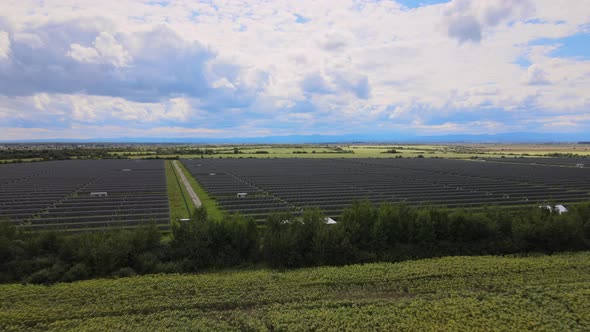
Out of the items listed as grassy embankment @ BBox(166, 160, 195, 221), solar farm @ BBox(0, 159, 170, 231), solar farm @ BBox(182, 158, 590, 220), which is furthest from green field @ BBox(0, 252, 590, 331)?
solar farm @ BBox(182, 158, 590, 220)

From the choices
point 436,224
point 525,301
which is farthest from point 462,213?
point 525,301

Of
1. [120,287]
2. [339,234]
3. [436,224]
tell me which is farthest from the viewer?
[436,224]

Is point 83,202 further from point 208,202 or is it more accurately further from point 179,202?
point 208,202

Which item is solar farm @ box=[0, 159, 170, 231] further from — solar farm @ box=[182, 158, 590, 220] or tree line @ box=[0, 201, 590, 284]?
solar farm @ box=[182, 158, 590, 220]

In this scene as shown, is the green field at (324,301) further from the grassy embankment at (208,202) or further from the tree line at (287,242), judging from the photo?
the grassy embankment at (208,202)

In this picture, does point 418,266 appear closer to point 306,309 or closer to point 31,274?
point 306,309

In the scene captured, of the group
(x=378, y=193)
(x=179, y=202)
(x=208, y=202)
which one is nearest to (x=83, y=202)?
(x=179, y=202)
